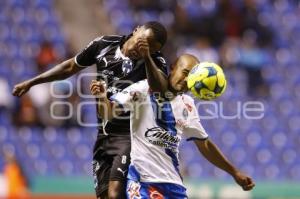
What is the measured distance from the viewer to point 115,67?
7.18 metres

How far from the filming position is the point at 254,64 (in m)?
16.8

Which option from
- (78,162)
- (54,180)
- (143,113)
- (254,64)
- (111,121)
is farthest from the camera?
(254,64)

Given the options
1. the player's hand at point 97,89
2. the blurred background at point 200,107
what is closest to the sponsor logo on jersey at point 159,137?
the player's hand at point 97,89

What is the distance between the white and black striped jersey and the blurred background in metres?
5.50

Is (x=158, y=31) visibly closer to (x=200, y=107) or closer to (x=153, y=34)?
(x=153, y=34)

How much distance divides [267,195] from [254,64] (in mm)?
4121

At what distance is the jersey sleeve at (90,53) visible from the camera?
7.39 meters

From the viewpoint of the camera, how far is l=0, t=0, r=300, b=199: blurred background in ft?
45.1

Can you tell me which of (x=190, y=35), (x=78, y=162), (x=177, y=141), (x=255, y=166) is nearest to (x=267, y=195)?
(x=255, y=166)

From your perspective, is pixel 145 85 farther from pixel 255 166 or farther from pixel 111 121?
pixel 255 166

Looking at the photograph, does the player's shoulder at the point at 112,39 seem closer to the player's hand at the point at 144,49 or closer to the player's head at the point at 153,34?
the player's head at the point at 153,34

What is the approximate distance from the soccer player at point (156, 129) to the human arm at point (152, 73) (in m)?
0.09

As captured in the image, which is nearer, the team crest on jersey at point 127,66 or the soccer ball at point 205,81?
the soccer ball at point 205,81

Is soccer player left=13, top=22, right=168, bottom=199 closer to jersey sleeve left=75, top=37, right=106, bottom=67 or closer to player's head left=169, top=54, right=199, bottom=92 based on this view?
jersey sleeve left=75, top=37, right=106, bottom=67
